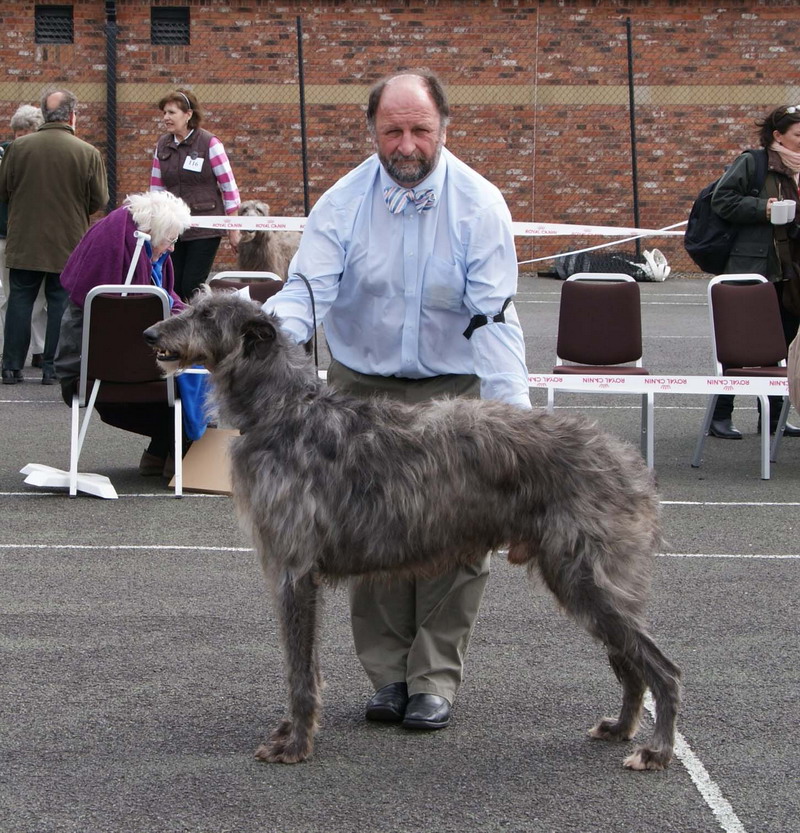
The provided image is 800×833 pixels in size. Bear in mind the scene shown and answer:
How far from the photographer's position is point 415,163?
14.1 feet

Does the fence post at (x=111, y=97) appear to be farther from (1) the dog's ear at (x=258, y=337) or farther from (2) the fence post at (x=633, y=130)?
(1) the dog's ear at (x=258, y=337)

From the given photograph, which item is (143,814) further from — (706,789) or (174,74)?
(174,74)

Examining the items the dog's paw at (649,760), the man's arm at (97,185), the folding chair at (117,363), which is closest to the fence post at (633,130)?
the man's arm at (97,185)

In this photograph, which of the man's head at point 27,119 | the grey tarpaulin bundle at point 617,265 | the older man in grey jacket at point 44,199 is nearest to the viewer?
the older man in grey jacket at point 44,199

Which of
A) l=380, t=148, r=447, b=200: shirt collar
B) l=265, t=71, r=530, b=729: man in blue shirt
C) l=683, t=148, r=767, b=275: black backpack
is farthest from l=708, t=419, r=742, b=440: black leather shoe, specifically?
l=380, t=148, r=447, b=200: shirt collar

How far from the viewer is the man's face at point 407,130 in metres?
4.26

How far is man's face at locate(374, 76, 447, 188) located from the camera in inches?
168

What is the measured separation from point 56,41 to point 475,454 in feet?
62.5

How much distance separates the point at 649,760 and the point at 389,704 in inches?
37.4

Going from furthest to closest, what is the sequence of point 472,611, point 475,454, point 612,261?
point 612,261 → point 472,611 → point 475,454

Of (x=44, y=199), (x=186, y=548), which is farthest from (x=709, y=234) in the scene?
(x=44, y=199)

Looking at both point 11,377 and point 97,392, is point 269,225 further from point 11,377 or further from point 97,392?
point 97,392

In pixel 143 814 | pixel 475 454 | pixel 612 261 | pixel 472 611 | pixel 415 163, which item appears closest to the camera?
pixel 143 814

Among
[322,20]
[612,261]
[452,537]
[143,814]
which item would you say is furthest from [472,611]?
[322,20]
